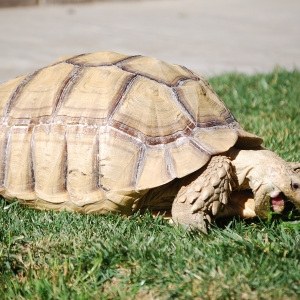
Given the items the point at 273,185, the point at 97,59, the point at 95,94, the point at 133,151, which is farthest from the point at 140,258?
the point at 97,59

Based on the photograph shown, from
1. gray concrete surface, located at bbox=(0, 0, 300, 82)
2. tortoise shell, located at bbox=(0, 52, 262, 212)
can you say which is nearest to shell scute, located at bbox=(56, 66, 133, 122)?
tortoise shell, located at bbox=(0, 52, 262, 212)

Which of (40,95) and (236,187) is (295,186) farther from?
(40,95)

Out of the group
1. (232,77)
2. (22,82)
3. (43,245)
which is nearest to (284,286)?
(43,245)

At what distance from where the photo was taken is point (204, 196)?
2771 millimetres

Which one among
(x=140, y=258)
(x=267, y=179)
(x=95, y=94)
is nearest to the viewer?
(x=140, y=258)

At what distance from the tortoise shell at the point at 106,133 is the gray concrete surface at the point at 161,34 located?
333cm

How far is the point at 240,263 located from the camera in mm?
2357

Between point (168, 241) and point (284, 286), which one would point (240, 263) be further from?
point (168, 241)

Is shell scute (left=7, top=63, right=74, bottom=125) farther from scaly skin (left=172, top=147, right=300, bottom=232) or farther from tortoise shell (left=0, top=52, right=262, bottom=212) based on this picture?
scaly skin (left=172, top=147, right=300, bottom=232)

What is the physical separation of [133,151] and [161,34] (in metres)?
7.29

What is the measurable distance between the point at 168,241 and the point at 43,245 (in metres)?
0.62

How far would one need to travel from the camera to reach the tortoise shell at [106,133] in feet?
9.46

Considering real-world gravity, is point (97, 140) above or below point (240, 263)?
above

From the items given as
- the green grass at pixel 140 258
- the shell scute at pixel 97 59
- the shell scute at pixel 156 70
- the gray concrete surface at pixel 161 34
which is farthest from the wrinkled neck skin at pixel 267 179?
the gray concrete surface at pixel 161 34
